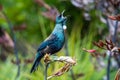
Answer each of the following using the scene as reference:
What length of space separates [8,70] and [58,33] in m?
2.59

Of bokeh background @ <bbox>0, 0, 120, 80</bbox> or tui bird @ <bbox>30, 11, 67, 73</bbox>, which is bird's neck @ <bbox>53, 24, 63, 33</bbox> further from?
bokeh background @ <bbox>0, 0, 120, 80</bbox>

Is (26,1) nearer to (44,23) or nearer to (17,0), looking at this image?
(17,0)

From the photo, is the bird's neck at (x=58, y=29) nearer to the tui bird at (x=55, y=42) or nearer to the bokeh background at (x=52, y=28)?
the tui bird at (x=55, y=42)

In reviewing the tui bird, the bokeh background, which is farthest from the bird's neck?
the bokeh background

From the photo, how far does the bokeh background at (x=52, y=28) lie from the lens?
3.10 metres

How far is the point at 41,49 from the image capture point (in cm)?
168

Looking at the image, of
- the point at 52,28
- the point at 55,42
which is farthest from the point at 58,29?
the point at 52,28

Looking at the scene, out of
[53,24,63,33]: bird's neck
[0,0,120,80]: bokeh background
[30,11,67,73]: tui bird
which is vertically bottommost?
[0,0,120,80]: bokeh background

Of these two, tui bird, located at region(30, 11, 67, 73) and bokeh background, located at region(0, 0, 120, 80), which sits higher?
tui bird, located at region(30, 11, 67, 73)

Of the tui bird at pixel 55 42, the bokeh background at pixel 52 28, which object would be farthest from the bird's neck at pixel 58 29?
the bokeh background at pixel 52 28

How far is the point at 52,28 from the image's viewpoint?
490 centimetres

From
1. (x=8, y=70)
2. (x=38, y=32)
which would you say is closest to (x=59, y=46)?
(x=8, y=70)

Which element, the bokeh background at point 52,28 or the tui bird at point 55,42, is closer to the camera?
the tui bird at point 55,42

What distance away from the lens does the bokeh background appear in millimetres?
3102
